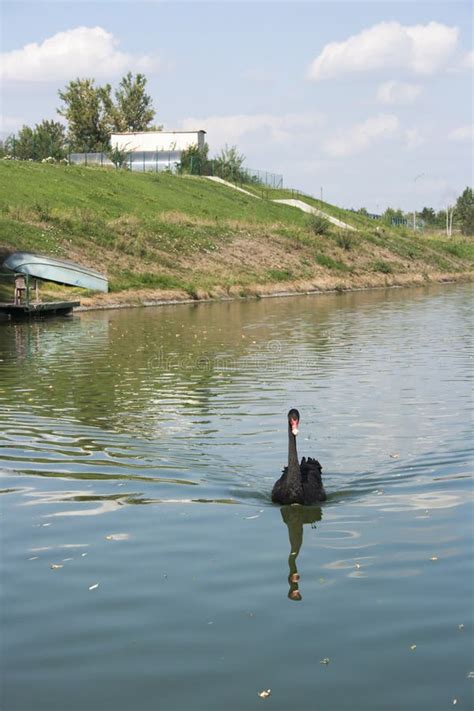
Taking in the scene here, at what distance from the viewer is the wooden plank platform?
45250mm

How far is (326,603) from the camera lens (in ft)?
32.9

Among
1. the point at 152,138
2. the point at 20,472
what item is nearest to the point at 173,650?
the point at 20,472

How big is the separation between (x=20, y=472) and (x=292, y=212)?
90640 mm

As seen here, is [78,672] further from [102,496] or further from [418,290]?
[418,290]

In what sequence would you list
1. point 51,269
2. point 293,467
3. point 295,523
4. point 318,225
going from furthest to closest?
point 318,225
point 51,269
point 293,467
point 295,523

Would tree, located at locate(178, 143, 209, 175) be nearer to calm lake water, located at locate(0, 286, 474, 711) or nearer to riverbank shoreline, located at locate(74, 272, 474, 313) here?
riverbank shoreline, located at locate(74, 272, 474, 313)

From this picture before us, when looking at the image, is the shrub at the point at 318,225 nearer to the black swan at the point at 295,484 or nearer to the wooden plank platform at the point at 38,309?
the wooden plank platform at the point at 38,309

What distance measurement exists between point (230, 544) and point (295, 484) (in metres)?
1.91

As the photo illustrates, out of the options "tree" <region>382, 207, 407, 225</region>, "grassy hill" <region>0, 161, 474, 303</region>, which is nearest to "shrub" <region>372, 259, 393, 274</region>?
"grassy hill" <region>0, 161, 474, 303</region>

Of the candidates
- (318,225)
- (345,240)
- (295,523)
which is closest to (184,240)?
(318,225)

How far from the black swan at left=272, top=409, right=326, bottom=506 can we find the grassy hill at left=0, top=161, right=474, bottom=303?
39.6 meters

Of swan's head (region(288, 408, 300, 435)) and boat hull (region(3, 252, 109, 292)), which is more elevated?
boat hull (region(3, 252, 109, 292))

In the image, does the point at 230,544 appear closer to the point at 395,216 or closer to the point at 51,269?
the point at 51,269

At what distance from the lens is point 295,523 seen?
1304cm
